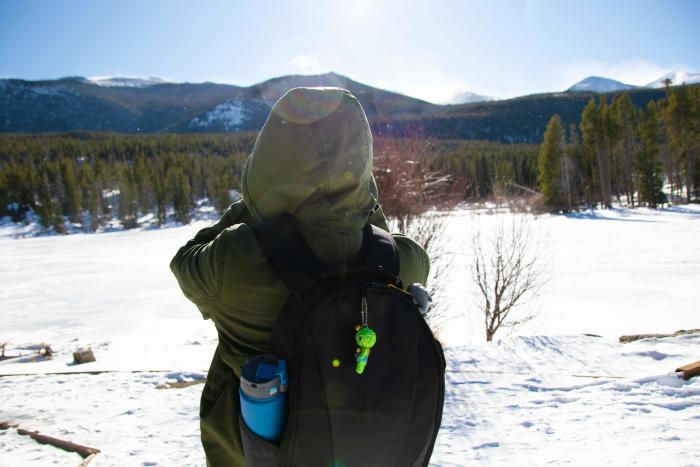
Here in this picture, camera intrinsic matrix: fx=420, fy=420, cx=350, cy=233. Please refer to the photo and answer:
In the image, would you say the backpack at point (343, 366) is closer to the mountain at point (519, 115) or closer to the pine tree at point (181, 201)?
the pine tree at point (181, 201)

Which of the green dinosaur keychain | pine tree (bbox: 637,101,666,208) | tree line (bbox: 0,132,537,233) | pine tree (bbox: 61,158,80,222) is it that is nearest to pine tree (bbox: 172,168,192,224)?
tree line (bbox: 0,132,537,233)

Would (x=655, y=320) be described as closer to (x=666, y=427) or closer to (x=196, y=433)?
(x=666, y=427)

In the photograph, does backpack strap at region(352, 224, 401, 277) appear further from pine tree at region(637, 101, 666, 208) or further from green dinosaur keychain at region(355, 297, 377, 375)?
pine tree at region(637, 101, 666, 208)

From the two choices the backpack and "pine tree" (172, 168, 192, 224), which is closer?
the backpack

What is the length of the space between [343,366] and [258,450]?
0.37m

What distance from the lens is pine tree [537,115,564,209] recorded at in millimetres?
44938

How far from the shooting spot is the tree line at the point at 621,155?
138 feet

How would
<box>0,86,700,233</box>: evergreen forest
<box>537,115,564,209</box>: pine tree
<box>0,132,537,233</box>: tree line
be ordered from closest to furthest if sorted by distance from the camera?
1. <box>0,86,700,233</box>: evergreen forest
2. <box>537,115,564,209</box>: pine tree
3. <box>0,132,537,233</box>: tree line

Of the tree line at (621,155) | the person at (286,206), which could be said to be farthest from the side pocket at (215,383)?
the tree line at (621,155)

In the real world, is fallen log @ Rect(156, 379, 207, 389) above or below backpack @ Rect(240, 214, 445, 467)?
below

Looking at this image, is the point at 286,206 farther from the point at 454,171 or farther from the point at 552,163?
the point at 552,163

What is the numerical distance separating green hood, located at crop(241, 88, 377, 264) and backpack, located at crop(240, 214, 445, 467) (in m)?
0.07

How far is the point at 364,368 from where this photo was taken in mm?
1241

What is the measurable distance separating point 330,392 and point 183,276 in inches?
24.5
